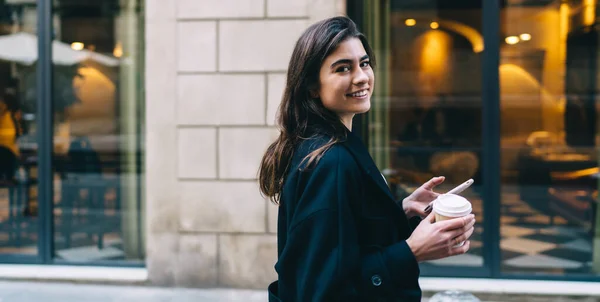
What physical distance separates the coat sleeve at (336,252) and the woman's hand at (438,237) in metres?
0.03

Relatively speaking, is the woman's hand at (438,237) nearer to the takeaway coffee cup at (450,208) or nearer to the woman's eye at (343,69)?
the takeaway coffee cup at (450,208)

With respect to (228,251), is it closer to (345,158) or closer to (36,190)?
(36,190)

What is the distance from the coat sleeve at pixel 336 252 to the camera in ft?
5.60

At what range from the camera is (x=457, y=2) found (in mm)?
6195

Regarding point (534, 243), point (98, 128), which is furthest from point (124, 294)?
point (534, 243)

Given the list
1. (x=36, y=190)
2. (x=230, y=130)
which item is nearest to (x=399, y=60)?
(x=230, y=130)

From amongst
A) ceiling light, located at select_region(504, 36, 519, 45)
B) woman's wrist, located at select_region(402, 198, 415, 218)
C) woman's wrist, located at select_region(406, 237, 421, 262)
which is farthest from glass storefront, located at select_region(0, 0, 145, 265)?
woman's wrist, located at select_region(406, 237, 421, 262)

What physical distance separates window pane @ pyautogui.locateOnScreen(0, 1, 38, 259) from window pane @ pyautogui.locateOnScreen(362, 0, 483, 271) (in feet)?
12.2

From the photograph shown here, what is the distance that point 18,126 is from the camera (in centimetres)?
683

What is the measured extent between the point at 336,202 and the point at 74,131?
225 inches

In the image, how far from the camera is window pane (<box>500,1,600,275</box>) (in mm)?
6082

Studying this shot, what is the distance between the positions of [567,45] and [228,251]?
3983 millimetres

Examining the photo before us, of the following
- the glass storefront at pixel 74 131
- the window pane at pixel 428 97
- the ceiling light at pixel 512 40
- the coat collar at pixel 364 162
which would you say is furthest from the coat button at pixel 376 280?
the glass storefront at pixel 74 131

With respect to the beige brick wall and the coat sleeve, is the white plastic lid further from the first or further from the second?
the beige brick wall
